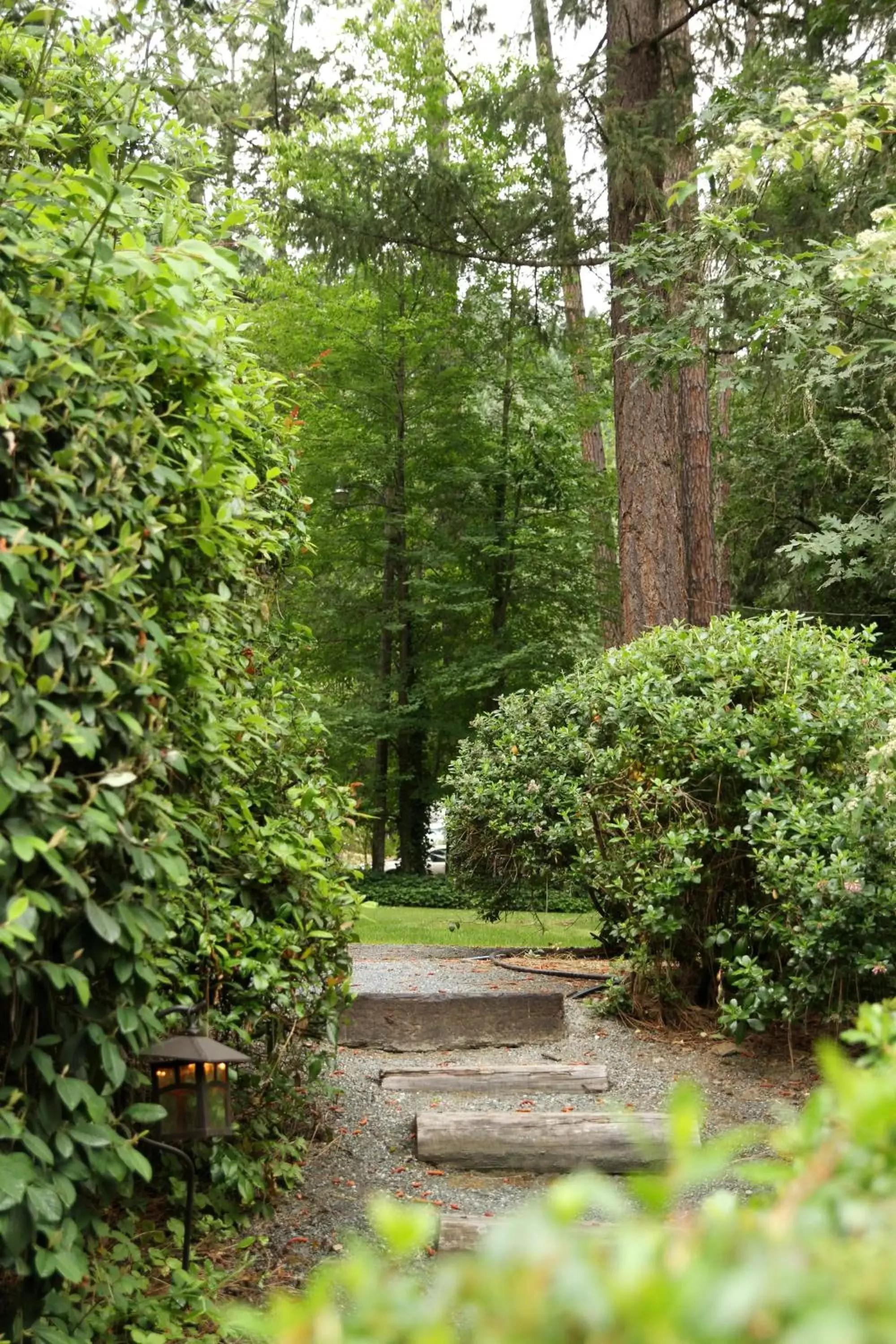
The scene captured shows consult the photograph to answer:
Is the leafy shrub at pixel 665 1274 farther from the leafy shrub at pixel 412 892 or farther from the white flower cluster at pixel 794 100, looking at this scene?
the leafy shrub at pixel 412 892

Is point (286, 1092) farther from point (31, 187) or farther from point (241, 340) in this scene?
point (31, 187)

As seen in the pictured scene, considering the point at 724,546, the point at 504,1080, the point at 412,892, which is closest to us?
the point at 504,1080

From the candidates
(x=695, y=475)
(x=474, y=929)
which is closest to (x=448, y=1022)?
(x=474, y=929)

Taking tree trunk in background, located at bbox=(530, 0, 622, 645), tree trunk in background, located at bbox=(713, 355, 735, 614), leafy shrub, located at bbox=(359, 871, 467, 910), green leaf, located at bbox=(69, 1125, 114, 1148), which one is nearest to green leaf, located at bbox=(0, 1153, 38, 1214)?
green leaf, located at bbox=(69, 1125, 114, 1148)

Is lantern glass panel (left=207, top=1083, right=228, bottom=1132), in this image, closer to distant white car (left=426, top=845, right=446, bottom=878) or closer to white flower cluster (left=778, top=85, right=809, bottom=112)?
white flower cluster (left=778, top=85, right=809, bottom=112)

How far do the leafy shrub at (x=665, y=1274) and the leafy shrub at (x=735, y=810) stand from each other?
162 inches

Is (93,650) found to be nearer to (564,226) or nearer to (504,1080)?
(504,1080)

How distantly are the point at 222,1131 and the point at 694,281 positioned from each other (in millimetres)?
7304

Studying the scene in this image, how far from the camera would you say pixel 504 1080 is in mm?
5480

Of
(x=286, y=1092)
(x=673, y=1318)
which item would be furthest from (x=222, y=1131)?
(x=673, y=1318)

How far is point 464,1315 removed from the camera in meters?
2.79

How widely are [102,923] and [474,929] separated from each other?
9.49 m

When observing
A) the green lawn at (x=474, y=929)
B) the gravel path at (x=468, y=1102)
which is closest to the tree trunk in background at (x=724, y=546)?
the green lawn at (x=474, y=929)

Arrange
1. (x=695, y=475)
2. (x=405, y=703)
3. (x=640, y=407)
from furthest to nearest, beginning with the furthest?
(x=405, y=703) → (x=695, y=475) → (x=640, y=407)
